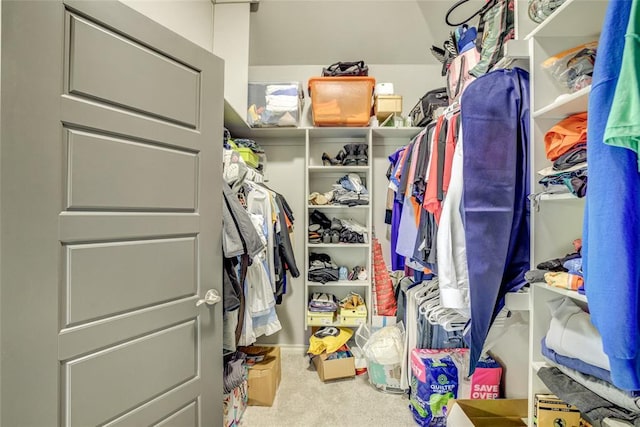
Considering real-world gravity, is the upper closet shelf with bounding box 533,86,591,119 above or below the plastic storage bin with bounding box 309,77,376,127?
below

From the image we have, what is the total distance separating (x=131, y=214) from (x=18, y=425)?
2.04 feet

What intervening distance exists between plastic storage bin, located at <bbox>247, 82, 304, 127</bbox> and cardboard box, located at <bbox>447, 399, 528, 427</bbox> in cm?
220

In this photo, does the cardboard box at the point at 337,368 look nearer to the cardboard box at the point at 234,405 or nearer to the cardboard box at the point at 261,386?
the cardboard box at the point at 261,386

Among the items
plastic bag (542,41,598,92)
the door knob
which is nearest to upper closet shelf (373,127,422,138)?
plastic bag (542,41,598,92)

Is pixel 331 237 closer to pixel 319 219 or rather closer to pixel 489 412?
pixel 319 219

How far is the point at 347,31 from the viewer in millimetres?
2332

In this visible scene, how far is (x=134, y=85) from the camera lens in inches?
38.3

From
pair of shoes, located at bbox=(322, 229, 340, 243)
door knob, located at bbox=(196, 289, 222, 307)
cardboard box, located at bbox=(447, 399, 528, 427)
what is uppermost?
Result: pair of shoes, located at bbox=(322, 229, 340, 243)

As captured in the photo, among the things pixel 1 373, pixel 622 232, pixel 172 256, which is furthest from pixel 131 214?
pixel 622 232

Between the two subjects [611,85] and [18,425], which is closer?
[611,85]

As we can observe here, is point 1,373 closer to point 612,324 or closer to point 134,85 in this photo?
point 134,85

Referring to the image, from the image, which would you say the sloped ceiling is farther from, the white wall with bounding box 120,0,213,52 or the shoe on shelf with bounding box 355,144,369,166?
the shoe on shelf with bounding box 355,144,369,166

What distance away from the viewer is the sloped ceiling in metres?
2.17

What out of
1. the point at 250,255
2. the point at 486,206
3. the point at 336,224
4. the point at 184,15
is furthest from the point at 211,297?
the point at 184,15
